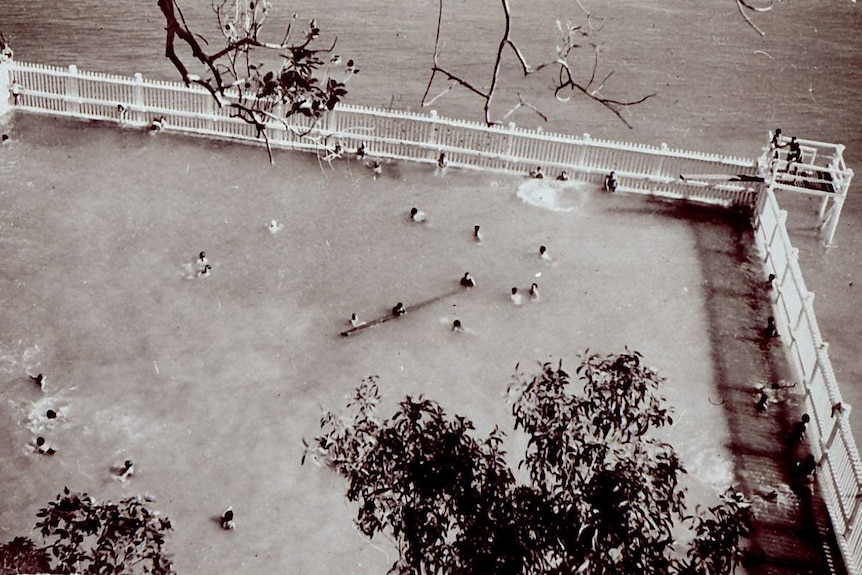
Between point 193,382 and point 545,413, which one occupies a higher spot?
point 545,413

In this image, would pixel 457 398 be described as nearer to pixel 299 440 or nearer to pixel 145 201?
pixel 299 440

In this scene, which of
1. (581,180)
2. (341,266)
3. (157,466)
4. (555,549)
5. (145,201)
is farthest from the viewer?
(581,180)

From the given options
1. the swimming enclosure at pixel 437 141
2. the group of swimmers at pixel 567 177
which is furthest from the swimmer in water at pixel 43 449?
the group of swimmers at pixel 567 177

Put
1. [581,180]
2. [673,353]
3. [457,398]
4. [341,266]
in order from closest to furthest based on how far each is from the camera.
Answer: [457,398], [673,353], [341,266], [581,180]

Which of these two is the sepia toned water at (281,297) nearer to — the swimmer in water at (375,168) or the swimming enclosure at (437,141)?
the swimmer in water at (375,168)

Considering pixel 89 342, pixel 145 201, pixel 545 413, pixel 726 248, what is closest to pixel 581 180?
pixel 726 248

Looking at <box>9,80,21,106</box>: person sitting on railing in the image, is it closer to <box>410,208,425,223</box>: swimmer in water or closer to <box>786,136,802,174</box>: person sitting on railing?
<box>410,208,425,223</box>: swimmer in water
